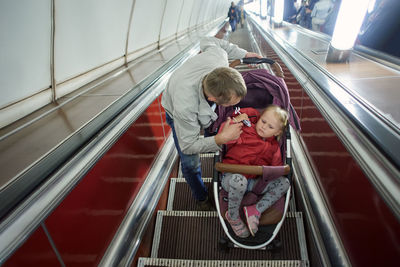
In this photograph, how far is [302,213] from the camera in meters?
2.41

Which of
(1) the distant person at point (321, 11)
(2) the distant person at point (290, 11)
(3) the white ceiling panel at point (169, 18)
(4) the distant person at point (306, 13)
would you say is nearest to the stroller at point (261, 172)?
(3) the white ceiling panel at point (169, 18)

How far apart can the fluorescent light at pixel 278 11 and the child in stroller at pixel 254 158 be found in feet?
29.2

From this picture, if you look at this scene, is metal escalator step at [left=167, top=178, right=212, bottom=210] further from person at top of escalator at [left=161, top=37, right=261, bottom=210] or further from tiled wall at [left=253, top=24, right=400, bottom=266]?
tiled wall at [left=253, top=24, right=400, bottom=266]

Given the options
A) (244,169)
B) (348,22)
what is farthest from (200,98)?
(348,22)

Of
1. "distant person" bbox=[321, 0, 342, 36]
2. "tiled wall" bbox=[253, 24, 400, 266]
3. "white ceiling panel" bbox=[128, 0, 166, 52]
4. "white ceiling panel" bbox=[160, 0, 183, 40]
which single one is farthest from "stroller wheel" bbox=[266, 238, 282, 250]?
"distant person" bbox=[321, 0, 342, 36]

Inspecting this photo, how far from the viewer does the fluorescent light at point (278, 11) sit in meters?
9.26

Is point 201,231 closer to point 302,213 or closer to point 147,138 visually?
point 302,213

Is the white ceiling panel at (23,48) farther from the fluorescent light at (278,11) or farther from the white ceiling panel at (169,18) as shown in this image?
the fluorescent light at (278,11)

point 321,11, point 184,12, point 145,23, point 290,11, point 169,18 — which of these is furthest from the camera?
point 290,11

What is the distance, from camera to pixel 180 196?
307cm

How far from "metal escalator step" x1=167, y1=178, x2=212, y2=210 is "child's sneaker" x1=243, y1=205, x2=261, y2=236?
1024 millimetres

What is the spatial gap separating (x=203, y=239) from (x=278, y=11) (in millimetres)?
9937

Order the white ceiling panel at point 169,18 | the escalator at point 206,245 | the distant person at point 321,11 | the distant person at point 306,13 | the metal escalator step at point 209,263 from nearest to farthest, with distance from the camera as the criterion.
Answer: the metal escalator step at point 209,263 → the escalator at point 206,245 → the white ceiling panel at point 169,18 → the distant person at point 321,11 → the distant person at point 306,13

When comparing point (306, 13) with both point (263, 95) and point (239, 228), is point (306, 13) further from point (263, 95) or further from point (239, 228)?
point (239, 228)
